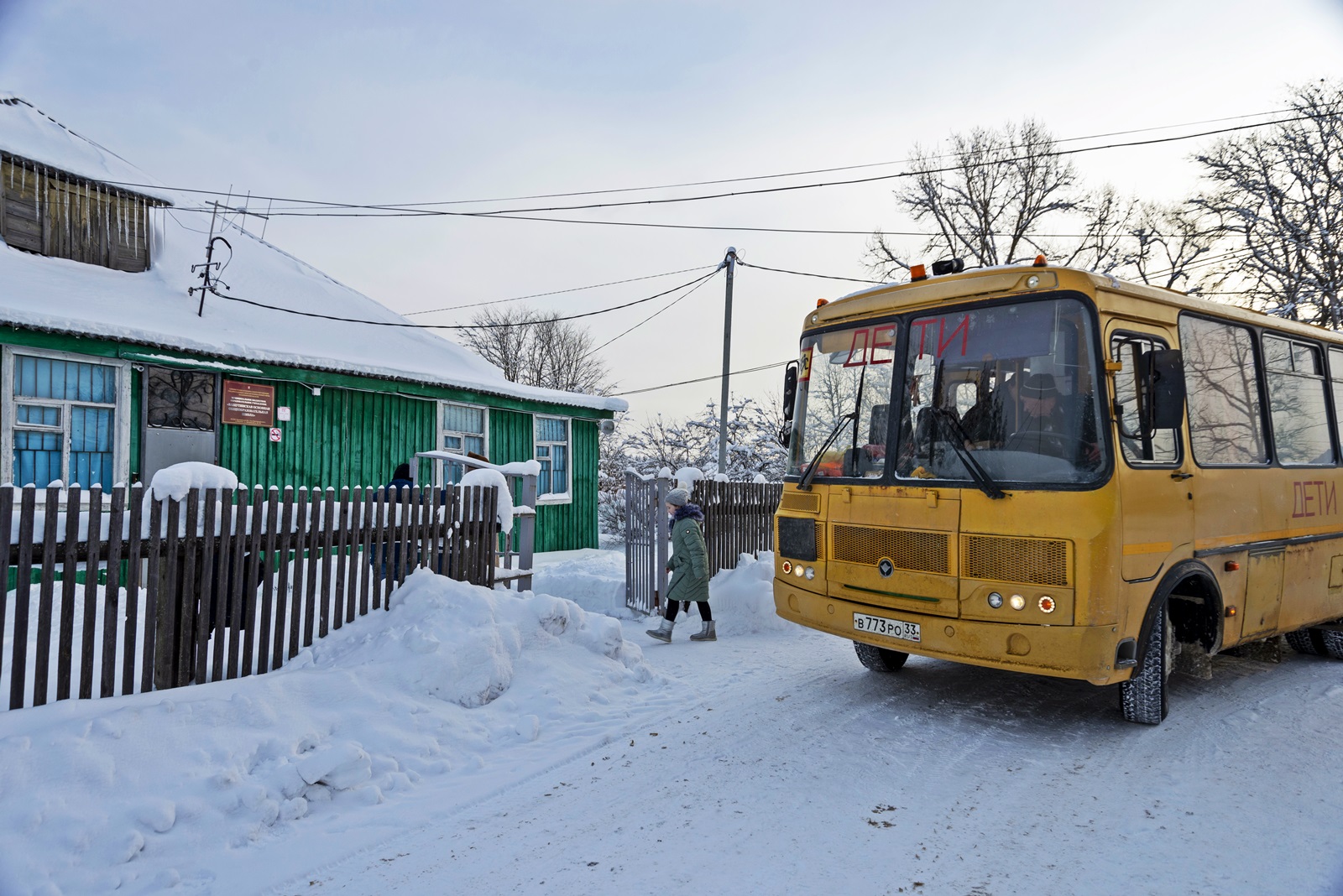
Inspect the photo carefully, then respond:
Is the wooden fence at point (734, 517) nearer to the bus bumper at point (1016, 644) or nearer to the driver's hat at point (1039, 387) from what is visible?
the bus bumper at point (1016, 644)

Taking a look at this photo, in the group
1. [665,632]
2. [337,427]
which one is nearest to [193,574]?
[665,632]

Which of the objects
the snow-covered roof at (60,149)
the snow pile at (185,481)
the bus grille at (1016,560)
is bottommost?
the bus grille at (1016,560)

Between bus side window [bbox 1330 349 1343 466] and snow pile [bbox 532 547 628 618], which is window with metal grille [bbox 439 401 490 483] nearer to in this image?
snow pile [bbox 532 547 628 618]

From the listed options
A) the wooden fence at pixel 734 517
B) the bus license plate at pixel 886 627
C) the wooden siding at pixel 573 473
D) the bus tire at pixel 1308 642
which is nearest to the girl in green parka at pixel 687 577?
the wooden fence at pixel 734 517

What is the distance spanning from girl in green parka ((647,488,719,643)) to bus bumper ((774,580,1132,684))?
9.80ft

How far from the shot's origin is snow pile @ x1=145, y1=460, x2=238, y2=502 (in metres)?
4.97

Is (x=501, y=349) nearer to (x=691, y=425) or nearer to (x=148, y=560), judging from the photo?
(x=691, y=425)

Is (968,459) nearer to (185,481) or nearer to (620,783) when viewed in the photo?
(620,783)

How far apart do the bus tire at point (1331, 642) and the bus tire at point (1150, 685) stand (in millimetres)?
3347

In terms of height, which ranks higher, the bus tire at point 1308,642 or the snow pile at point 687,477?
the snow pile at point 687,477

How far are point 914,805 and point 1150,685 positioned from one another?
88.2 inches

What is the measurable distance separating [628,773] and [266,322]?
40.1 feet

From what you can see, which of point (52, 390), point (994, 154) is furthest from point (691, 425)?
point (52, 390)

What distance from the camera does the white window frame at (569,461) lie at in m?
16.6
